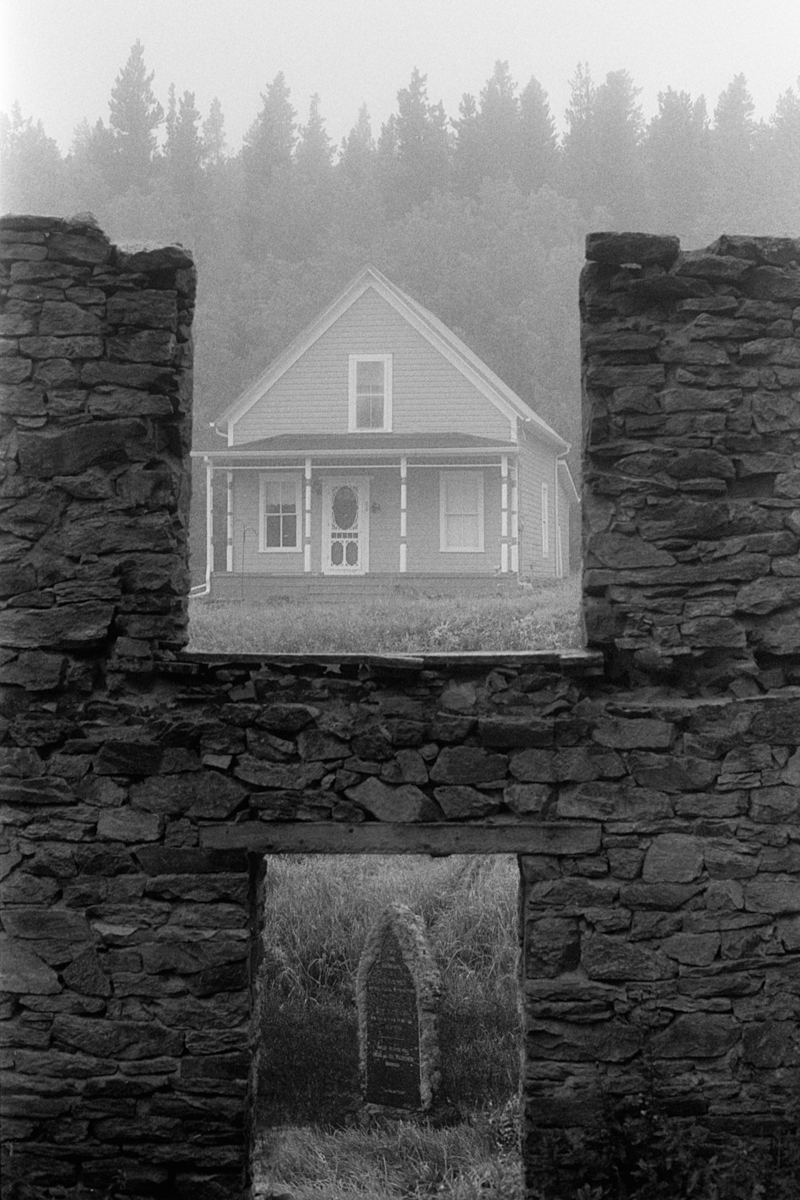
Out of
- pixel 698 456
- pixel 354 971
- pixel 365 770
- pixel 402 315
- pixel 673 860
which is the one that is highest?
pixel 402 315

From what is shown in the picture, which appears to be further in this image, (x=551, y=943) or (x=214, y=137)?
(x=214, y=137)

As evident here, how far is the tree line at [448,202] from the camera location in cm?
2712

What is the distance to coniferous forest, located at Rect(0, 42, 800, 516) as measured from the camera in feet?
89.0

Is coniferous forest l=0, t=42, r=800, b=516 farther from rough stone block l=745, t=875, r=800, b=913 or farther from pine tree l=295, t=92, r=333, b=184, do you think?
rough stone block l=745, t=875, r=800, b=913

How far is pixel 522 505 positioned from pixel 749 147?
12.7 metres

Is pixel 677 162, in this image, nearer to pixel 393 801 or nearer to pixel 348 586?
pixel 348 586

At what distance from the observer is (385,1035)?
723cm

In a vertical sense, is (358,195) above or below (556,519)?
above

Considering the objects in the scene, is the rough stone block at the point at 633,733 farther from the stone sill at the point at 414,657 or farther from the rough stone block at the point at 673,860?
the rough stone block at the point at 673,860

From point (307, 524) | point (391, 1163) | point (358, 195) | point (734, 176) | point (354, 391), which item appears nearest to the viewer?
point (391, 1163)

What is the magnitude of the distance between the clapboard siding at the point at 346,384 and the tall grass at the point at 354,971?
10.6 m

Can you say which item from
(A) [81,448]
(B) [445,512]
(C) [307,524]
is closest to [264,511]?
(C) [307,524]

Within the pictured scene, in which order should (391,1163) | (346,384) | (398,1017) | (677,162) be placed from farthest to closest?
(677,162), (346,384), (398,1017), (391,1163)

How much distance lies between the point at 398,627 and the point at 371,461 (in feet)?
19.2
